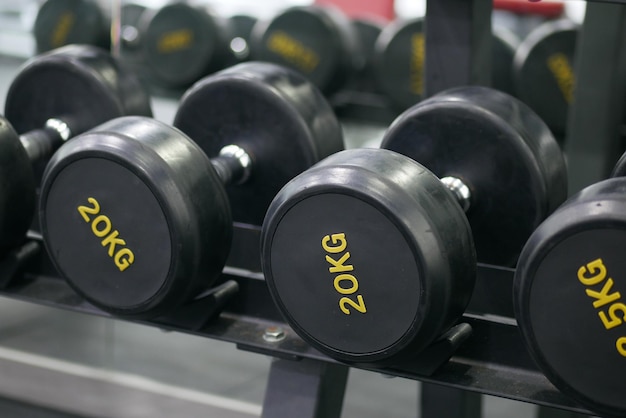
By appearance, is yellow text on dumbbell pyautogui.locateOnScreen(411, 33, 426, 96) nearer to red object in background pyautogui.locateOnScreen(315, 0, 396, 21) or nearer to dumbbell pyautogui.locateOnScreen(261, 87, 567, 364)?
dumbbell pyautogui.locateOnScreen(261, 87, 567, 364)

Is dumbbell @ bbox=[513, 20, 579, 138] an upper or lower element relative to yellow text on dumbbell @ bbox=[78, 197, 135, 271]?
lower

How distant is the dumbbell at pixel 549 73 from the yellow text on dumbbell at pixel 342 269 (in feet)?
4.81

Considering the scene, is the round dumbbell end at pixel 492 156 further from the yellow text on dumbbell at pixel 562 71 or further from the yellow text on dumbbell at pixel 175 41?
the yellow text on dumbbell at pixel 175 41

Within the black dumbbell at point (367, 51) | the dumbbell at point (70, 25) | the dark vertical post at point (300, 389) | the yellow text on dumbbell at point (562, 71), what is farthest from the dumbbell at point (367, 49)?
the dark vertical post at point (300, 389)

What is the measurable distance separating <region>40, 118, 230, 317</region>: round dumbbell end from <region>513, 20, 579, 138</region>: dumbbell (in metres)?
1.39

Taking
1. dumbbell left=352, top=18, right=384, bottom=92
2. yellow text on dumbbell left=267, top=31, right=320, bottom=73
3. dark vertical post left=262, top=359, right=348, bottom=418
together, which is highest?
dark vertical post left=262, top=359, right=348, bottom=418

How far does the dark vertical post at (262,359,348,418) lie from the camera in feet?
3.71

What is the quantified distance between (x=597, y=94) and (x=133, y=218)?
83 centimetres

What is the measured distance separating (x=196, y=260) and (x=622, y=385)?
19.5 inches

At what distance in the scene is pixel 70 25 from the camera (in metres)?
2.01

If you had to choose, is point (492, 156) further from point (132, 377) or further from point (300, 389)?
point (132, 377)

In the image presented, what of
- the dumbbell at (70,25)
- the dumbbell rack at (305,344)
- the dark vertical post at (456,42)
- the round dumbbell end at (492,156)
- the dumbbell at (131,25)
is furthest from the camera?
the dumbbell at (131,25)

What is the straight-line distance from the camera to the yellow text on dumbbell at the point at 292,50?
104 inches

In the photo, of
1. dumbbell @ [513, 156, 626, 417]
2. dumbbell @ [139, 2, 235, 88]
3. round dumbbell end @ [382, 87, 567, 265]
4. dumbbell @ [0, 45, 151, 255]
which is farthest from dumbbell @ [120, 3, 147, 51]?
dumbbell @ [513, 156, 626, 417]
